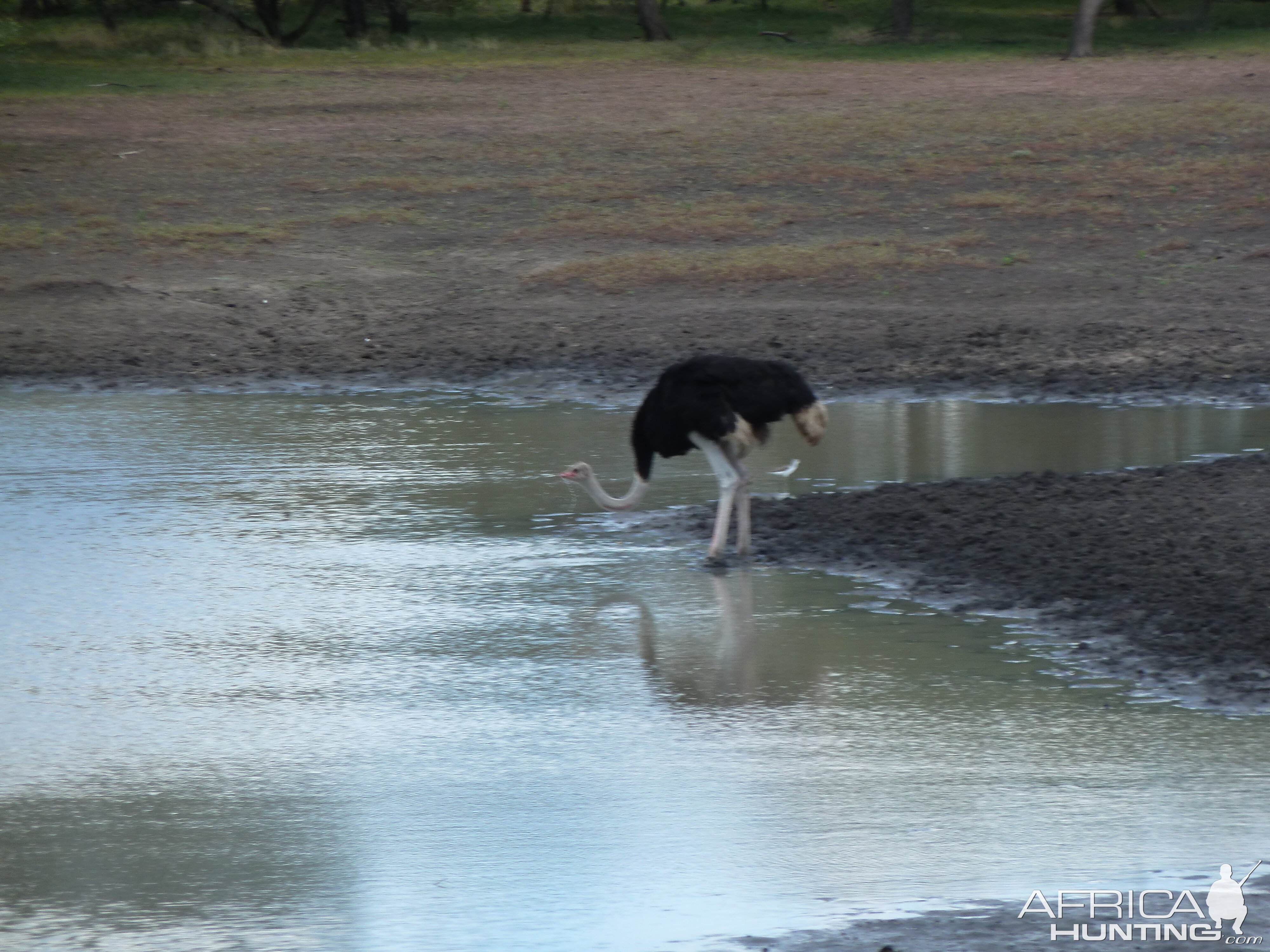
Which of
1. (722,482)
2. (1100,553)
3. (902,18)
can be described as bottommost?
(1100,553)

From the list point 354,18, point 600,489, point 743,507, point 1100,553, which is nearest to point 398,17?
point 354,18

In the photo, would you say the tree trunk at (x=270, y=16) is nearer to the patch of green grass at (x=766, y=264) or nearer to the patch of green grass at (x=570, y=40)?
the patch of green grass at (x=570, y=40)

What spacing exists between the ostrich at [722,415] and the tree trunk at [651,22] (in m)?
27.1

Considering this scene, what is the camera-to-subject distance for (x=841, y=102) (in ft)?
79.9

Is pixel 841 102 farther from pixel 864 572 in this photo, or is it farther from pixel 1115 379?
pixel 864 572

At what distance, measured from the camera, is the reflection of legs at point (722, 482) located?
8633 millimetres

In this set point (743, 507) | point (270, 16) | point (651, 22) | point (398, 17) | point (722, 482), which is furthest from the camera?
point (398, 17)

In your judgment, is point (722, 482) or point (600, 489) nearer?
point (722, 482)

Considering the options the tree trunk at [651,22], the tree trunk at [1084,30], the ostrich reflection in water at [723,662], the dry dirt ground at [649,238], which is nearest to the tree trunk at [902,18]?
the tree trunk at [1084,30]

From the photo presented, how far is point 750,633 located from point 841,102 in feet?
58.3

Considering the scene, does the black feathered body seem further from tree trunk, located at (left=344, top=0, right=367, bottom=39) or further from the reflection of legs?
tree trunk, located at (left=344, top=0, right=367, bottom=39)

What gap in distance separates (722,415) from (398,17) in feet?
96.8

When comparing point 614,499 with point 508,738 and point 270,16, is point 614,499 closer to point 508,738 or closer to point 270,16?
point 508,738

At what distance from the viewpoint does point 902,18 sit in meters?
34.6
